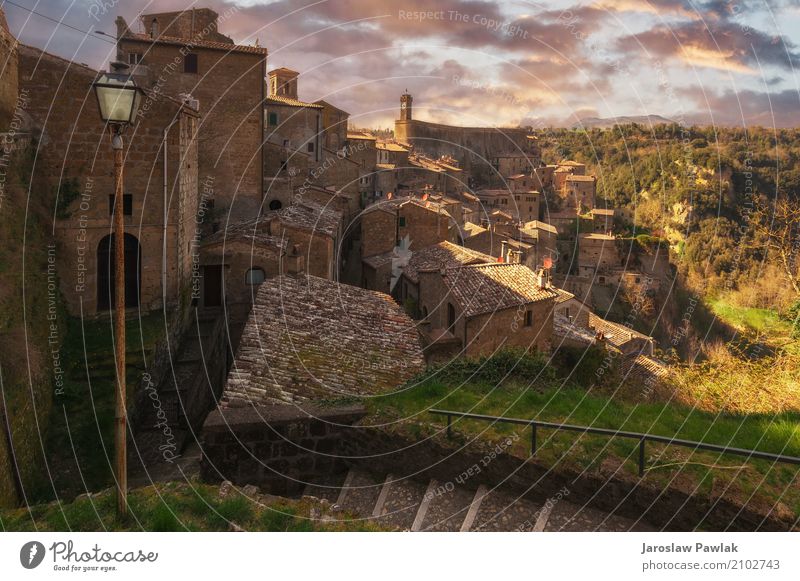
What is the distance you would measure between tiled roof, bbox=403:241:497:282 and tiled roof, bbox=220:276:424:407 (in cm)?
915

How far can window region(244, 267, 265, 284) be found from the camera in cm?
1809

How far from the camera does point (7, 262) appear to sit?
9266 mm

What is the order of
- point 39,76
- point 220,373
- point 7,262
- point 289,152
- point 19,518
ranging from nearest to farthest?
point 19,518 → point 7,262 → point 39,76 → point 220,373 → point 289,152

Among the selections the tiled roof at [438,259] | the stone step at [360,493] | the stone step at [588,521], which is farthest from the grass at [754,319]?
the tiled roof at [438,259]

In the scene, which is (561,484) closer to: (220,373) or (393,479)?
(393,479)

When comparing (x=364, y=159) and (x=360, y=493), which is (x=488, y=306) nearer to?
(x=360, y=493)

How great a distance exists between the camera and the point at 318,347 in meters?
11.2

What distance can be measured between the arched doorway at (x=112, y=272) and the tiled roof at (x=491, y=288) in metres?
10.5

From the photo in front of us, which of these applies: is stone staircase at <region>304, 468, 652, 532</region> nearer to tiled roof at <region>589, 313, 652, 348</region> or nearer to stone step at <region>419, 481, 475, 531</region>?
stone step at <region>419, 481, 475, 531</region>

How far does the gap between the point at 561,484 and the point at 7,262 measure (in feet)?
30.0

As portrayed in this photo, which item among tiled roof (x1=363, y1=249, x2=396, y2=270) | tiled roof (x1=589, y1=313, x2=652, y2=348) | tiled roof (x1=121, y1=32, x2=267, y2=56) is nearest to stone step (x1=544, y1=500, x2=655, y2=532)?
tiled roof (x1=121, y1=32, x2=267, y2=56)

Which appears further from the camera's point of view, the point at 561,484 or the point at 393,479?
the point at 393,479

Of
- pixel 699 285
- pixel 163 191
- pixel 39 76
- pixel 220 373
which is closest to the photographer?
pixel 39 76

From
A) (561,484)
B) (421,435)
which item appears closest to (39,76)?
(421,435)
